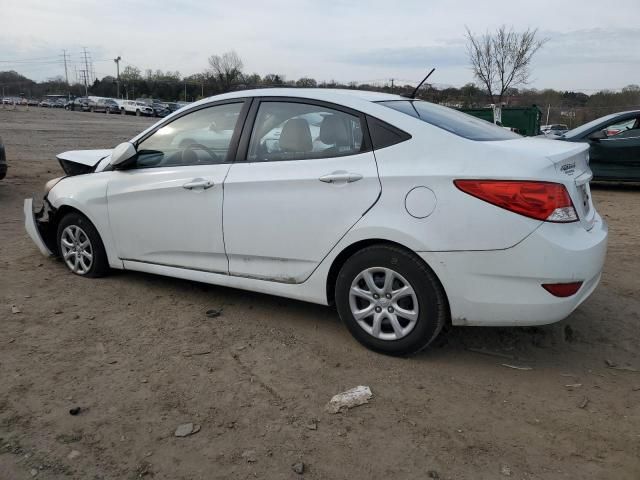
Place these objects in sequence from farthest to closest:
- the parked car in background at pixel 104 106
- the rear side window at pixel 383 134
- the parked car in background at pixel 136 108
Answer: the parked car in background at pixel 104 106, the parked car in background at pixel 136 108, the rear side window at pixel 383 134

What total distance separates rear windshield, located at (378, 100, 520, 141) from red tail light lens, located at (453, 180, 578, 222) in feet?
1.58

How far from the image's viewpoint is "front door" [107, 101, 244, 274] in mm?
3988

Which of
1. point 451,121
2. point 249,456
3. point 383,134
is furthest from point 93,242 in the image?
point 451,121

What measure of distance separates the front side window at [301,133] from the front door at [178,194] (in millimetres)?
245

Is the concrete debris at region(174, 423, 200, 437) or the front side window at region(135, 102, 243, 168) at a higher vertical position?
the front side window at region(135, 102, 243, 168)

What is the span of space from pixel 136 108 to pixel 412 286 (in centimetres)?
6169

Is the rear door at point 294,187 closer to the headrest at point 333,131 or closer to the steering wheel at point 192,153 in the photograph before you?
the headrest at point 333,131

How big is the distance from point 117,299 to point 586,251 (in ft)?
11.2

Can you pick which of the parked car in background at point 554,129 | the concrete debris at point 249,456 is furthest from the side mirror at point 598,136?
the parked car in background at point 554,129

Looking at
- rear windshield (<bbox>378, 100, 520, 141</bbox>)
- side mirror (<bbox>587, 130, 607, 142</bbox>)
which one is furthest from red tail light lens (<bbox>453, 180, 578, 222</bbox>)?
side mirror (<bbox>587, 130, 607, 142</bbox>)

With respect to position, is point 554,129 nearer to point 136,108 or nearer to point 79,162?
point 79,162

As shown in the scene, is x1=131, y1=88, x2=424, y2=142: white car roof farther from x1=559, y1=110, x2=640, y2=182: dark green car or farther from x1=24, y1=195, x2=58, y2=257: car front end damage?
x1=559, y1=110, x2=640, y2=182: dark green car

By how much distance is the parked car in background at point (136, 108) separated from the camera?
57.8m

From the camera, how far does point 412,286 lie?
3.25 meters
